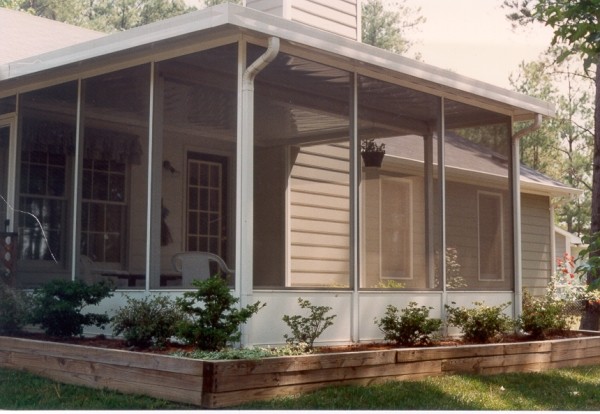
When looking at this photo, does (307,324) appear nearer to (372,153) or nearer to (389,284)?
(389,284)

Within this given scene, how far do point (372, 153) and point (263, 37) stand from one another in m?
2.88

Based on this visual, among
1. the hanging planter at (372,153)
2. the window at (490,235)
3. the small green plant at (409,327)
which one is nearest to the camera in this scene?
the small green plant at (409,327)

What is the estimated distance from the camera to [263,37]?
279 inches

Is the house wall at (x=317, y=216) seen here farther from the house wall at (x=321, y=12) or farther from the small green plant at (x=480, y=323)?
the house wall at (x=321, y=12)

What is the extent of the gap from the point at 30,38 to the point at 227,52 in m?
5.03

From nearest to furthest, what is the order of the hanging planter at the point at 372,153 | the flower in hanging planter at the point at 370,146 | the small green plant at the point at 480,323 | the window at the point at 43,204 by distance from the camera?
the small green plant at the point at 480,323, the flower in hanging planter at the point at 370,146, the hanging planter at the point at 372,153, the window at the point at 43,204

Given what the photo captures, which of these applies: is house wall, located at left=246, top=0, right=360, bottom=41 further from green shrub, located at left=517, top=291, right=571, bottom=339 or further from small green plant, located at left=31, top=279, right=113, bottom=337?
small green plant, located at left=31, top=279, right=113, bottom=337

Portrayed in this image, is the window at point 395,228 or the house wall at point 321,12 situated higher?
the house wall at point 321,12

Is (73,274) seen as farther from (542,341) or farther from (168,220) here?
(542,341)

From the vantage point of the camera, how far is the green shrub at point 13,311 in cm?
800

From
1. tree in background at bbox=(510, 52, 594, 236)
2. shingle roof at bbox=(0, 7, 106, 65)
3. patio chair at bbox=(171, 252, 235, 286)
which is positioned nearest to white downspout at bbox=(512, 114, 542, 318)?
patio chair at bbox=(171, 252, 235, 286)

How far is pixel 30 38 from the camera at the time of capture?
11.4 m

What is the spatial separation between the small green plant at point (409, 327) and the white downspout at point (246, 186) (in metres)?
1.68

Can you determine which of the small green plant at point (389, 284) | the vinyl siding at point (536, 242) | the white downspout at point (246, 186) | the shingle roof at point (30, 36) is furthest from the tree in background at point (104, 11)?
the white downspout at point (246, 186)
